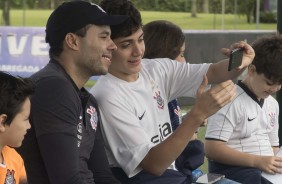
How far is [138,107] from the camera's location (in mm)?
3195

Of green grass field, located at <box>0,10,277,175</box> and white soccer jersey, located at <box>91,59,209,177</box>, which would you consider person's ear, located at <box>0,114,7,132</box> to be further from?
green grass field, located at <box>0,10,277,175</box>

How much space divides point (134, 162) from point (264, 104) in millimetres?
1261

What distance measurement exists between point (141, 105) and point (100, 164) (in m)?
0.35

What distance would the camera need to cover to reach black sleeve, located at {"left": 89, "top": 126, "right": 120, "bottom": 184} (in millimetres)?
3088

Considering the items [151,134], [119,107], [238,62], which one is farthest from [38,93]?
[238,62]

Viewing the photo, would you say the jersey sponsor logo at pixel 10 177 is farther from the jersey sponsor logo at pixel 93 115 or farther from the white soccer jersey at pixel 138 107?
the white soccer jersey at pixel 138 107

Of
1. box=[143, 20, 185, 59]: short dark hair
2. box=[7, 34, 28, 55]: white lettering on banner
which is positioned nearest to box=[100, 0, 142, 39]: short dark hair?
box=[143, 20, 185, 59]: short dark hair

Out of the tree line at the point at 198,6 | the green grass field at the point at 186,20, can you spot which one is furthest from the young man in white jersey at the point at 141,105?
the tree line at the point at 198,6

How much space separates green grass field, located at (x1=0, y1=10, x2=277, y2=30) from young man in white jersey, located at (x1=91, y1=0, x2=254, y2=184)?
2287 cm

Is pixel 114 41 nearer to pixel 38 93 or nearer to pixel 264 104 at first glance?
pixel 38 93

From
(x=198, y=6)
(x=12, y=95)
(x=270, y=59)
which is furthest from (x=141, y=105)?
(x=198, y=6)

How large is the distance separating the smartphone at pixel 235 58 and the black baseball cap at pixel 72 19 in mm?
581

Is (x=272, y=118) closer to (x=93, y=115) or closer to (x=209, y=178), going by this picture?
(x=209, y=178)

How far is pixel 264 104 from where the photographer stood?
4.02m
